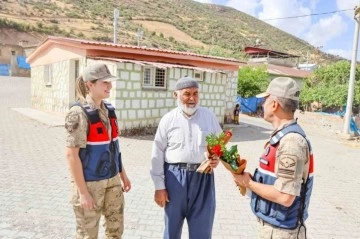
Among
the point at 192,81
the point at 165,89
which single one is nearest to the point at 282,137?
the point at 192,81

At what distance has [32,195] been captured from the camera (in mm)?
5113

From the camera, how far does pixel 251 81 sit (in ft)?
73.9

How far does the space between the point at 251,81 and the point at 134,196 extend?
18557 mm

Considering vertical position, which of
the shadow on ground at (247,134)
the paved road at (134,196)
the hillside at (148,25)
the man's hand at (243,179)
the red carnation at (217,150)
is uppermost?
the hillside at (148,25)

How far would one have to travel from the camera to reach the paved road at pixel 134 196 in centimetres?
416

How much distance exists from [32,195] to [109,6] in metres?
65.2

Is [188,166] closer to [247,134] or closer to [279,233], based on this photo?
[279,233]

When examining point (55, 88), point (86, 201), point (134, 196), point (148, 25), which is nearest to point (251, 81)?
point (55, 88)

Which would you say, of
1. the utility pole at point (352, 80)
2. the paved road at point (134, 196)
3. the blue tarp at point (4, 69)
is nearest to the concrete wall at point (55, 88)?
the paved road at point (134, 196)

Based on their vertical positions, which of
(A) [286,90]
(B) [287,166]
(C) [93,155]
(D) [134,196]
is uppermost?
(A) [286,90]

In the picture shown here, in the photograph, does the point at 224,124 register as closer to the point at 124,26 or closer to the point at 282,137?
the point at 282,137

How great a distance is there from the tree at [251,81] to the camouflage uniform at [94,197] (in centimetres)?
2051

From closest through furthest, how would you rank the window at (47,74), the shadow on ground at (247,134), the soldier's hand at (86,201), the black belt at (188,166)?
the soldier's hand at (86,201) < the black belt at (188,166) < the shadow on ground at (247,134) < the window at (47,74)

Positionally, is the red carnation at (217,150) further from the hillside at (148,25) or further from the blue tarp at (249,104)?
the hillside at (148,25)
